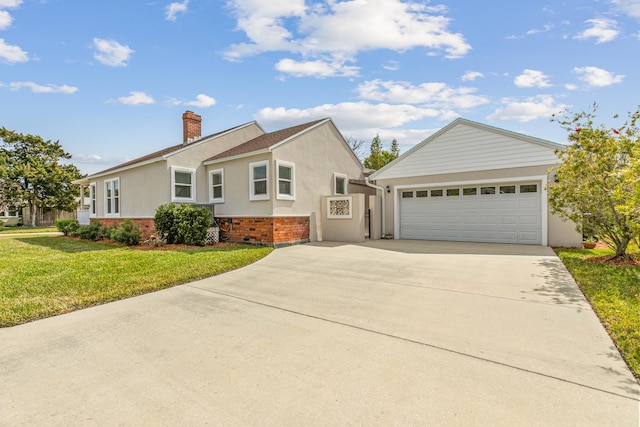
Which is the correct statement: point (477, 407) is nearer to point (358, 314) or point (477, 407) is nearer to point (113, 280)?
point (358, 314)

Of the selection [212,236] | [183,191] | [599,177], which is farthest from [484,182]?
[183,191]

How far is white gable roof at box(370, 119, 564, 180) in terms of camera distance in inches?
436

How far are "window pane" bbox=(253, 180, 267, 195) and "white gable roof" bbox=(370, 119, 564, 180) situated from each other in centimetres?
544

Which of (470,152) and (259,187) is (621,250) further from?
(259,187)

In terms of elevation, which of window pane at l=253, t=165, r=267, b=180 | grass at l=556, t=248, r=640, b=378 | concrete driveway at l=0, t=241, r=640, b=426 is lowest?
concrete driveway at l=0, t=241, r=640, b=426

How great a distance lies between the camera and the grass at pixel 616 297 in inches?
129

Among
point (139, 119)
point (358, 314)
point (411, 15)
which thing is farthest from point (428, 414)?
point (139, 119)

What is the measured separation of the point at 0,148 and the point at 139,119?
24829mm

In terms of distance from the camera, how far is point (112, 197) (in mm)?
15859

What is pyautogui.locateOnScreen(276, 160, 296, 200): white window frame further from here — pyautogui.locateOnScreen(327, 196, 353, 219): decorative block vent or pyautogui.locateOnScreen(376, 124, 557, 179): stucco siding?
pyautogui.locateOnScreen(376, 124, 557, 179): stucco siding

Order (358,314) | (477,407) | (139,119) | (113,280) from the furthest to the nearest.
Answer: (139,119) < (113,280) < (358,314) < (477,407)

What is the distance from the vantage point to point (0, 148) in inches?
1112

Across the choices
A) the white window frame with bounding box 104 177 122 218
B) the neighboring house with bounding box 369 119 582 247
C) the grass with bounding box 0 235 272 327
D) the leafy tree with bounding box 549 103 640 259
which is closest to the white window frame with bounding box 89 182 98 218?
the white window frame with bounding box 104 177 122 218

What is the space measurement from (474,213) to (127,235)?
43.9ft
